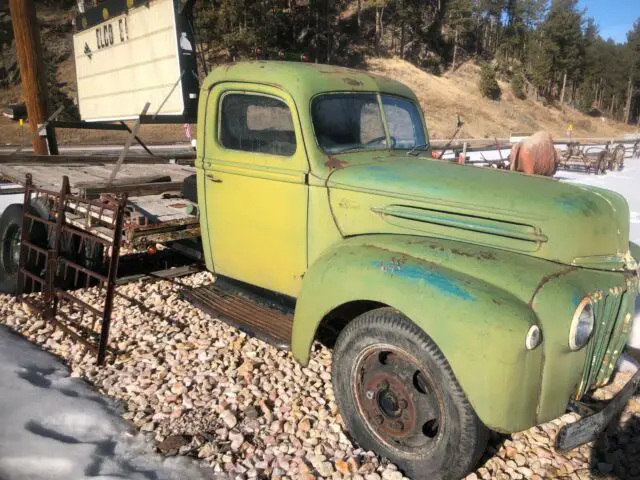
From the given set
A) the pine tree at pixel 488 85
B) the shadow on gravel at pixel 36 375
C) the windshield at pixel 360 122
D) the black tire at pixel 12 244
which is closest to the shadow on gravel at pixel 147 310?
the black tire at pixel 12 244

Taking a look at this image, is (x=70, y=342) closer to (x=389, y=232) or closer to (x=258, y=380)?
(x=258, y=380)

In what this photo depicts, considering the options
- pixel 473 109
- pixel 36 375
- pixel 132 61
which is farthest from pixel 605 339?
pixel 473 109

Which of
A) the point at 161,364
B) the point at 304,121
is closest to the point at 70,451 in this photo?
the point at 161,364

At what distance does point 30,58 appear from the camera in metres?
6.40

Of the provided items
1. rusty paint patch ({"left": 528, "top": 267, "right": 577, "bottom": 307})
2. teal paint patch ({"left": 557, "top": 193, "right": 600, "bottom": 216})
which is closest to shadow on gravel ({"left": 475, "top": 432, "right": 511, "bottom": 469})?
rusty paint patch ({"left": 528, "top": 267, "right": 577, "bottom": 307})

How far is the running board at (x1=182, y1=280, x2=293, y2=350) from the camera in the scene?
3291 millimetres

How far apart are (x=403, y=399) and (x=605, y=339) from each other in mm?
1035

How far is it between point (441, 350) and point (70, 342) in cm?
306

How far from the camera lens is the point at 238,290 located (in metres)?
3.94

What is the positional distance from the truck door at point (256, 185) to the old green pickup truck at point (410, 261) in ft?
0.04

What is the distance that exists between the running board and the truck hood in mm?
817

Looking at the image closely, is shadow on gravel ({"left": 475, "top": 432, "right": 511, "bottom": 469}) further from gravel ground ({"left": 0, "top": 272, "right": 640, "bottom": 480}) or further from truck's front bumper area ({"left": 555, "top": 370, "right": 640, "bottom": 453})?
truck's front bumper area ({"left": 555, "top": 370, "right": 640, "bottom": 453})

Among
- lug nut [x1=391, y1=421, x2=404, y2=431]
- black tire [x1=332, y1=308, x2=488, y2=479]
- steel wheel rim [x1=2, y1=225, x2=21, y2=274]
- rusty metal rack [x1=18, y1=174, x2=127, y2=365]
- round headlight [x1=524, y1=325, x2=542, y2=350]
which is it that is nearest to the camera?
round headlight [x1=524, y1=325, x2=542, y2=350]

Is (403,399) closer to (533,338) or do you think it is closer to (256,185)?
(533,338)
